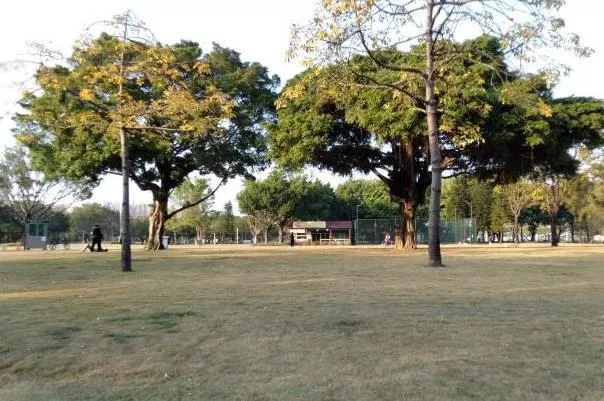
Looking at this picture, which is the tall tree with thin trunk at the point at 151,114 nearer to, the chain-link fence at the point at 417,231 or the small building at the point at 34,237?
the small building at the point at 34,237

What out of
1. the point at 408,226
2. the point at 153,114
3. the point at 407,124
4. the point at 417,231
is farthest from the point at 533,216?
the point at 153,114

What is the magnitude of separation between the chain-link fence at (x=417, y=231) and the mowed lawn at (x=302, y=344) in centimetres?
5210

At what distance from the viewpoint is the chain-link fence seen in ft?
209

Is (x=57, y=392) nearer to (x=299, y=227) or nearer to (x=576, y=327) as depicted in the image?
(x=576, y=327)

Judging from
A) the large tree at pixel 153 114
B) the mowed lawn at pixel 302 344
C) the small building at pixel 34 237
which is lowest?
the mowed lawn at pixel 302 344

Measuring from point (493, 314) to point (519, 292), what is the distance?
3181 mm

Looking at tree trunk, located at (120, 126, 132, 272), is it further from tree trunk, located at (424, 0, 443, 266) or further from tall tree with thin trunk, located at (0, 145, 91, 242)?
tall tree with thin trunk, located at (0, 145, 91, 242)

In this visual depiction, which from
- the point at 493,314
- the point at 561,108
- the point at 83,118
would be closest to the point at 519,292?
the point at 493,314

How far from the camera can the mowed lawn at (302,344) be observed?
16.1 ft

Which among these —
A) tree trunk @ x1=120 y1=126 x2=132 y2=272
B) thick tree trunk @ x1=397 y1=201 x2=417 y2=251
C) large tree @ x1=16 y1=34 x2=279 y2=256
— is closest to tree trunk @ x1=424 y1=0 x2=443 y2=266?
large tree @ x1=16 y1=34 x2=279 y2=256

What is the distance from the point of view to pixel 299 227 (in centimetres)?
8094

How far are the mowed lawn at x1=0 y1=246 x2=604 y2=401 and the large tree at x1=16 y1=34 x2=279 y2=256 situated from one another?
8619 mm

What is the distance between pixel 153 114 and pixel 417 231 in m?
49.4

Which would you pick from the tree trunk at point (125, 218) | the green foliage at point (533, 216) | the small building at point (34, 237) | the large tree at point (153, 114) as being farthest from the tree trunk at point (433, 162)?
the green foliage at point (533, 216)
